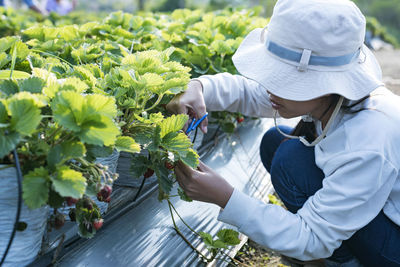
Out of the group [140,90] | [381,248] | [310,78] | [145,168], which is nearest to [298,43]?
[310,78]

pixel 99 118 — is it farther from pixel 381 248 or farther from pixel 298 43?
pixel 381 248

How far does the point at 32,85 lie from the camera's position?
3.34 feet

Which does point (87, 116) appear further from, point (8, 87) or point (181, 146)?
point (181, 146)

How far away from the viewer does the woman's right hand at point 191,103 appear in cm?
150

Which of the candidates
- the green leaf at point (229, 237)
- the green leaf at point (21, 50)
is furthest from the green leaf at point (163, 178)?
the green leaf at point (21, 50)

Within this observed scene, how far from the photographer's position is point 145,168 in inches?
53.1

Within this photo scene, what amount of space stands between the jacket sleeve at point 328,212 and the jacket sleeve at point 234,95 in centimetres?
51

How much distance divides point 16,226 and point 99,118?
0.31 m

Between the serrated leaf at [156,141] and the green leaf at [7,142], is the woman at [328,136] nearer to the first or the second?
the serrated leaf at [156,141]

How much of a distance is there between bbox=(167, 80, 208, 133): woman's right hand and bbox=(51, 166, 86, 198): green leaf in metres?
0.63

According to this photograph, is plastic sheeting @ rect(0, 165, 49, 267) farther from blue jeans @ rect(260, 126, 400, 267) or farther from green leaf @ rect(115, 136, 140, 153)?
blue jeans @ rect(260, 126, 400, 267)

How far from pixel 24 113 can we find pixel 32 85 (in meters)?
0.16

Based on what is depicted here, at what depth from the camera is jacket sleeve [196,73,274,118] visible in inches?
68.9

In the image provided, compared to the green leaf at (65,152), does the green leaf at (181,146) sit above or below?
below
